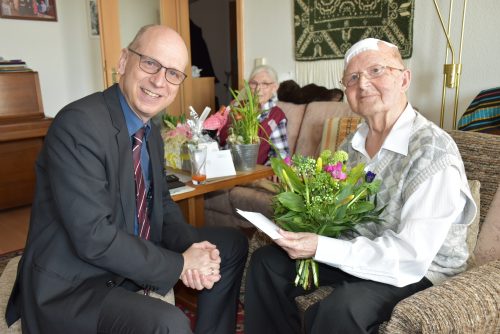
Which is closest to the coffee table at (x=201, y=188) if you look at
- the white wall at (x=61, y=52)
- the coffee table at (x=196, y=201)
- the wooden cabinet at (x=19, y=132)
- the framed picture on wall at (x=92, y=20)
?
the coffee table at (x=196, y=201)

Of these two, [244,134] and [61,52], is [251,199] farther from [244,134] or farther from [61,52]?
[61,52]

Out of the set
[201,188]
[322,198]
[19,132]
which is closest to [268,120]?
[201,188]

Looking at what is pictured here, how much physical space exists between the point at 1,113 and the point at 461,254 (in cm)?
346

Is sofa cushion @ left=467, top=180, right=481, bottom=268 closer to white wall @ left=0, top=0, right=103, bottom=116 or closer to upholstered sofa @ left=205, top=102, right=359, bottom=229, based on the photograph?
upholstered sofa @ left=205, top=102, right=359, bottom=229

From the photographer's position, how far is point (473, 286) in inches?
47.2

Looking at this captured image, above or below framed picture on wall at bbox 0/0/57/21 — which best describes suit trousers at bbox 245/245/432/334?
below

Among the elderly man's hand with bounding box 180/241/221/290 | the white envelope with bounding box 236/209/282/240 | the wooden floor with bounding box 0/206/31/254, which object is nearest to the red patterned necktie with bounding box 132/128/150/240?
the elderly man's hand with bounding box 180/241/221/290

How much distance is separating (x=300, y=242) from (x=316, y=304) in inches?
7.6

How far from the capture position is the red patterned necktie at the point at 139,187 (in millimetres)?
1474

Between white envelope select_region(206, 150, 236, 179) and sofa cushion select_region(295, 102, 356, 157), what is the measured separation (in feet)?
3.29

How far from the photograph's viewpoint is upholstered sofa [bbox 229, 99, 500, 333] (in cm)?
109

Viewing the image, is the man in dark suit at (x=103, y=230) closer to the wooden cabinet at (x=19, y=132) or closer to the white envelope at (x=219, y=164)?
the white envelope at (x=219, y=164)

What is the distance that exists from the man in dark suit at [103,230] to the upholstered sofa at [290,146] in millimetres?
1132

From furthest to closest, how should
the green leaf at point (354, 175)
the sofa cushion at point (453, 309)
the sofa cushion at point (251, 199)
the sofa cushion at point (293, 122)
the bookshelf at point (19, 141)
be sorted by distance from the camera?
the bookshelf at point (19, 141) → the sofa cushion at point (293, 122) → the sofa cushion at point (251, 199) → the green leaf at point (354, 175) → the sofa cushion at point (453, 309)
